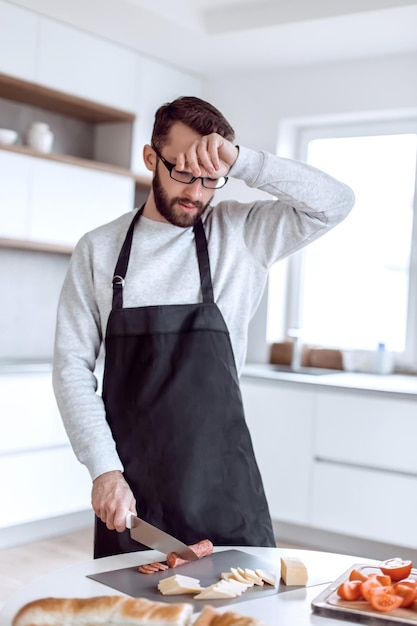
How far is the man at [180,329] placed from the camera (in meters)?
1.81

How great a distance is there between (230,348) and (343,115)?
10.3ft

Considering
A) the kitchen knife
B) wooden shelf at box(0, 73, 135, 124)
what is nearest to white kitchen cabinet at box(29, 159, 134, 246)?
wooden shelf at box(0, 73, 135, 124)

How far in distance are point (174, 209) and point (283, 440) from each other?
260 centimetres

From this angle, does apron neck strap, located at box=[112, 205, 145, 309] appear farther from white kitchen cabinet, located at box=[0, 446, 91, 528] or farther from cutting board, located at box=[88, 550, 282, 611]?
white kitchen cabinet, located at box=[0, 446, 91, 528]

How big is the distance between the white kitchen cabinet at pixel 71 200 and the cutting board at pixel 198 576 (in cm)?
293

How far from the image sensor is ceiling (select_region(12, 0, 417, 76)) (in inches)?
154

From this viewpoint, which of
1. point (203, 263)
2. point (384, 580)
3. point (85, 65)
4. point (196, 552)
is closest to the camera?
point (384, 580)

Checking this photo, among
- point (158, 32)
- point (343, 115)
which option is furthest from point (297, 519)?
point (158, 32)

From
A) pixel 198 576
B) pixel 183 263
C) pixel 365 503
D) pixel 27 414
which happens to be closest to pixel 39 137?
pixel 27 414

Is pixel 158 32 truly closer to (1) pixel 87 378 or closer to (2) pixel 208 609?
(1) pixel 87 378

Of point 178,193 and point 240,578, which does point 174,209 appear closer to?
point 178,193

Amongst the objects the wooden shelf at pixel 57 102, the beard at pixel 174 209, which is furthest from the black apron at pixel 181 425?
the wooden shelf at pixel 57 102

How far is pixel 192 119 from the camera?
Answer: 1.87 m

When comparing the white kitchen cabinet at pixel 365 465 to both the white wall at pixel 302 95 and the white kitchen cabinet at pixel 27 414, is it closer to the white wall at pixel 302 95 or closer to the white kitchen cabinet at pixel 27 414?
the white wall at pixel 302 95
